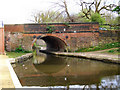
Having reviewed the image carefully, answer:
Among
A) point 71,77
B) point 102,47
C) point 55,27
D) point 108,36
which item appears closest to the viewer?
point 71,77

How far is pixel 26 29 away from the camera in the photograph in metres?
15.6

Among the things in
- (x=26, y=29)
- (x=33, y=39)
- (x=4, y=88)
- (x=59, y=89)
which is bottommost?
(x=59, y=89)

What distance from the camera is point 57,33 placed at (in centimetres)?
1582

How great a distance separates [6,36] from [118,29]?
11.8 meters

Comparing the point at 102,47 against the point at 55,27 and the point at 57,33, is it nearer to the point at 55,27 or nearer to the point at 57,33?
the point at 57,33

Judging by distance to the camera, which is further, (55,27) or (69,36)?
(69,36)

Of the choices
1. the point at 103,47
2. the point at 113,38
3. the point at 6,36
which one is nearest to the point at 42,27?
the point at 6,36

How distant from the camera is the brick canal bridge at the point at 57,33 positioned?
15539 millimetres

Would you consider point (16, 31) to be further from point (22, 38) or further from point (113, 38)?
point (113, 38)

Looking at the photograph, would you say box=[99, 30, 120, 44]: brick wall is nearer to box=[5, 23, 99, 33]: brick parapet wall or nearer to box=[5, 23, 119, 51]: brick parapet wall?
box=[5, 23, 119, 51]: brick parapet wall

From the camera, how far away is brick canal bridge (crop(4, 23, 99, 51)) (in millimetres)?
15539

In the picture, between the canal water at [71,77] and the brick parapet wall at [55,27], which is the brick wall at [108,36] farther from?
the canal water at [71,77]

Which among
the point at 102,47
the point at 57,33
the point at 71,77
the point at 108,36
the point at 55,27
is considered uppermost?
the point at 55,27

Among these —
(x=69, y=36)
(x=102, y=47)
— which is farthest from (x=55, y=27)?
(x=102, y=47)
